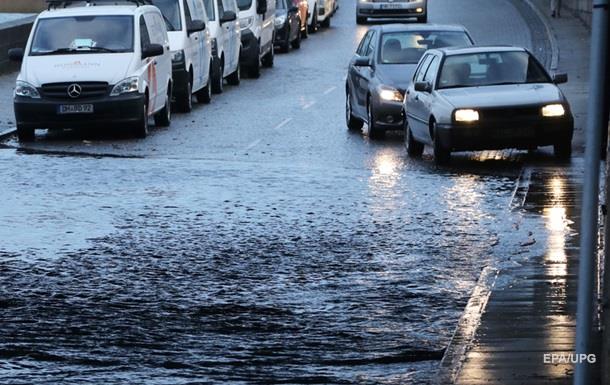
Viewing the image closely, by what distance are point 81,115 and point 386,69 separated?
173 inches

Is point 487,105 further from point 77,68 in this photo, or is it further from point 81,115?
point 77,68

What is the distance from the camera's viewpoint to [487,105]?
20203 mm

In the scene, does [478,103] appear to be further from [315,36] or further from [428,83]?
[315,36]

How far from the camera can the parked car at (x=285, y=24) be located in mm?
42844

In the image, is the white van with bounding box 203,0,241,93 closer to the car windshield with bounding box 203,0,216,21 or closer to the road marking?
the car windshield with bounding box 203,0,216,21

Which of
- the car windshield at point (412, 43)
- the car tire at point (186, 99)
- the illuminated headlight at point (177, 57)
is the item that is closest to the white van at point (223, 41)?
the car tire at point (186, 99)

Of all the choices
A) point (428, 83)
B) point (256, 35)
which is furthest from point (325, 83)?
point (428, 83)

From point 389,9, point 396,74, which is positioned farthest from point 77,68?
point 389,9

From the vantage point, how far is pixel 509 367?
29.3ft

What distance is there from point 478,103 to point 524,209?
422 centimetres

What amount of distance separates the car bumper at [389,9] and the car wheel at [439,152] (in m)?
30.6

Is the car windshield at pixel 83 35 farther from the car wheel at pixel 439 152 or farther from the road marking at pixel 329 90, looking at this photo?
the road marking at pixel 329 90

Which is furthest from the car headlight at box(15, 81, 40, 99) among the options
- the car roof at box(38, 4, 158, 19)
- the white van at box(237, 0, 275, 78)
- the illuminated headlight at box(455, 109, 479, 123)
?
the white van at box(237, 0, 275, 78)

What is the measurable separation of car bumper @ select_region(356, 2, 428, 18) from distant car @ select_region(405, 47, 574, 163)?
1142 inches
